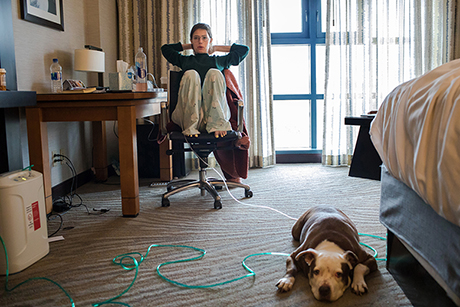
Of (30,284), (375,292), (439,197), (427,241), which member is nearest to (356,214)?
(375,292)

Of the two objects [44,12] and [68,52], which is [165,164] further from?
[44,12]

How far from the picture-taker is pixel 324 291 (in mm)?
1270

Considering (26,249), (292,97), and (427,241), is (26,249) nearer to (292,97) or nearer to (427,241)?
(427,241)

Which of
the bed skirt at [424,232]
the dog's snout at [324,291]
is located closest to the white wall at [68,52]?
the dog's snout at [324,291]

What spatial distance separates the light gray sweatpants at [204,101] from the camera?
2.40 metres

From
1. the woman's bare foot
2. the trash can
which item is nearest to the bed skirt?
the woman's bare foot

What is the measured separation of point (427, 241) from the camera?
3.51 feet

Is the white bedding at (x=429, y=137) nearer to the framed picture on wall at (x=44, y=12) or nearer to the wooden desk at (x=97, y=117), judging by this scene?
the wooden desk at (x=97, y=117)

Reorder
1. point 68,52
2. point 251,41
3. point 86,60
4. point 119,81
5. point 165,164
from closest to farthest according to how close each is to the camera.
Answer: point 119,81 < point 86,60 < point 68,52 < point 165,164 < point 251,41

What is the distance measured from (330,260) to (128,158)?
1.31 meters

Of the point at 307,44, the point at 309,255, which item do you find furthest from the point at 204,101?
the point at 307,44

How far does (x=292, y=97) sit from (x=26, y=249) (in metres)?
2.98

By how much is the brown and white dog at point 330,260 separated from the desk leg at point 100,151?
2090 millimetres

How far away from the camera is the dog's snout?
1.27 meters
